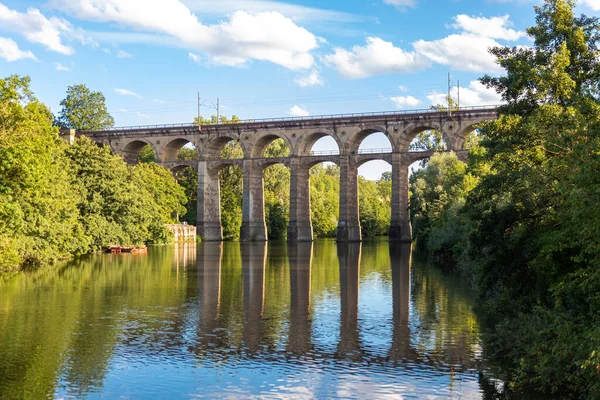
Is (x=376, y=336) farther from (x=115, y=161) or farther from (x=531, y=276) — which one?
(x=115, y=161)

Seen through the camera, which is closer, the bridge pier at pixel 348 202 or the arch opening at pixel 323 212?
the bridge pier at pixel 348 202

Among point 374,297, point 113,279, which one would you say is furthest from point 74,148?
point 374,297

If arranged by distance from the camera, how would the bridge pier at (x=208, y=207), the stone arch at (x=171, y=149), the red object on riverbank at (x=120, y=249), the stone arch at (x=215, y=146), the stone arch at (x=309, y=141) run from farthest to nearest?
the stone arch at (x=171, y=149)
the bridge pier at (x=208, y=207)
the stone arch at (x=215, y=146)
the stone arch at (x=309, y=141)
the red object on riverbank at (x=120, y=249)

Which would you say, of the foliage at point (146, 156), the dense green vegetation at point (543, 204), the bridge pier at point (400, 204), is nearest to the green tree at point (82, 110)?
the foliage at point (146, 156)

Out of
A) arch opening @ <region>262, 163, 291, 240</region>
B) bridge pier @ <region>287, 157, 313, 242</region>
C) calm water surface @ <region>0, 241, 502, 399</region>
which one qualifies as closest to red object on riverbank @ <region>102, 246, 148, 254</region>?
calm water surface @ <region>0, 241, 502, 399</region>

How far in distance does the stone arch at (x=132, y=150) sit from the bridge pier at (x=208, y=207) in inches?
254

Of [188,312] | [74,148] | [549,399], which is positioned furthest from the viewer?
[74,148]

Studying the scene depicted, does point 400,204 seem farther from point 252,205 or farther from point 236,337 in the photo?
point 236,337

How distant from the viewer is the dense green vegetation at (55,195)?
35.6m

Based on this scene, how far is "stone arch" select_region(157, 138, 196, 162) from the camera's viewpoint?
289 ft

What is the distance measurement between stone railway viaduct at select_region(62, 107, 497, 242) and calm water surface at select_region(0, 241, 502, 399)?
38586mm

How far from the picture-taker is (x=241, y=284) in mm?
35688

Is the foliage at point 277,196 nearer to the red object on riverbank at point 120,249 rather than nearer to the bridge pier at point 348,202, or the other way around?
the bridge pier at point 348,202

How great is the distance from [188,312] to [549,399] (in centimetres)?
1427
